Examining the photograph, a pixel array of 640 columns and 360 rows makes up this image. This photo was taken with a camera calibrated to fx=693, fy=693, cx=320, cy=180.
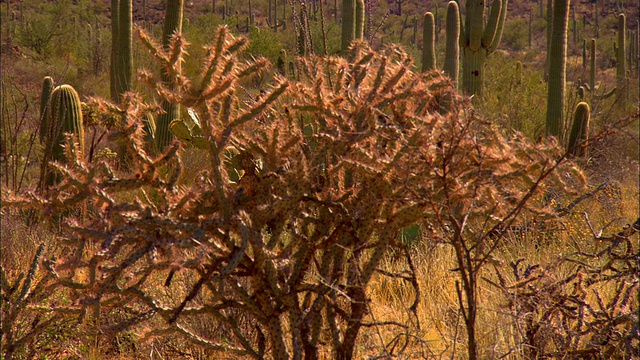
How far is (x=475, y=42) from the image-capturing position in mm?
13000

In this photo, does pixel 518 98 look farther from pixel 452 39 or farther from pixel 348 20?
pixel 348 20

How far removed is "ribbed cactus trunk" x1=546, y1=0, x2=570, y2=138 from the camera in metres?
11.7

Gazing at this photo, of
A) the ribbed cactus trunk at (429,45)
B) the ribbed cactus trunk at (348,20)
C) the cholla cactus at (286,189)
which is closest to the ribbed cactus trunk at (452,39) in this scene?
the ribbed cactus trunk at (429,45)

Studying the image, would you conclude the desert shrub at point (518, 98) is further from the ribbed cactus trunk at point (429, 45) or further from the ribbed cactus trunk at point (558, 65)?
the ribbed cactus trunk at point (429, 45)

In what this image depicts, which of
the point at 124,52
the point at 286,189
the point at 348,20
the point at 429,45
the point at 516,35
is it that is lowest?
the point at 286,189

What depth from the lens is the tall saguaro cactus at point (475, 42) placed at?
42.5 ft

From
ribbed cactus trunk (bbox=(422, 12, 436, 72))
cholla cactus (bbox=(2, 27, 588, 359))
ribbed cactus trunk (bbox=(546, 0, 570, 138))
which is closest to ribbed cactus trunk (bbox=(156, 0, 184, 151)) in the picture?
ribbed cactus trunk (bbox=(546, 0, 570, 138))

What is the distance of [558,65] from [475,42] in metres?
1.77

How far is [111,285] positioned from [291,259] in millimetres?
674

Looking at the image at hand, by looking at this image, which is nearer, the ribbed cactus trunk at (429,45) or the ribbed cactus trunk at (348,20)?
the ribbed cactus trunk at (348,20)

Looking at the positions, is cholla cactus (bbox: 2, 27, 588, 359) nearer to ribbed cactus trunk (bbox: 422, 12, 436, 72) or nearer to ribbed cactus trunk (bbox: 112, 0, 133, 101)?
ribbed cactus trunk (bbox: 112, 0, 133, 101)

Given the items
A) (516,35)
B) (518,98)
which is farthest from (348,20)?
(516,35)

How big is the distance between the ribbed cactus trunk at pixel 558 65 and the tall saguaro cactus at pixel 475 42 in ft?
4.64

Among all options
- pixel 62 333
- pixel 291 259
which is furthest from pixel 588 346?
pixel 62 333
